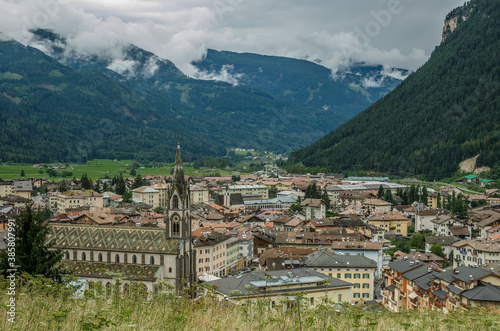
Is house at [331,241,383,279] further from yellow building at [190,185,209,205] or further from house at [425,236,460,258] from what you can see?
yellow building at [190,185,209,205]

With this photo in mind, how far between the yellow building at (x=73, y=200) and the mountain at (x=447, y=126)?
89.3 metres

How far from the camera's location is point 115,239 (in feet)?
155

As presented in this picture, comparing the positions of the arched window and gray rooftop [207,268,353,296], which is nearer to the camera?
gray rooftop [207,268,353,296]

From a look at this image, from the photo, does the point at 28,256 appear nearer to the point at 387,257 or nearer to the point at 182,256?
the point at 182,256

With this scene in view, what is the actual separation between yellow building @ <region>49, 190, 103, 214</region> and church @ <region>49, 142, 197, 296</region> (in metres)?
56.0

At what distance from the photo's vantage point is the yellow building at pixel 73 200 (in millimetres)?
102875

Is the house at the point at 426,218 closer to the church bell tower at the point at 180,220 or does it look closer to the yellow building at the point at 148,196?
the church bell tower at the point at 180,220

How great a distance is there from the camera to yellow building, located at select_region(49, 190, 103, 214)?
103 meters

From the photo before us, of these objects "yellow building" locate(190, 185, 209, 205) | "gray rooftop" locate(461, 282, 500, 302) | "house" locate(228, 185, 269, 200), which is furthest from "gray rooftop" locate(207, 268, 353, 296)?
"house" locate(228, 185, 269, 200)

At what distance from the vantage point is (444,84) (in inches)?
7515

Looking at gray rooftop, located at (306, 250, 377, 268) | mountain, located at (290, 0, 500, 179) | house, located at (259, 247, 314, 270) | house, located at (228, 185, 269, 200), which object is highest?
mountain, located at (290, 0, 500, 179)

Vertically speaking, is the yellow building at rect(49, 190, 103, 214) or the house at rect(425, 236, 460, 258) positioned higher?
the yellow building at rect(49, 190, 103, 214)

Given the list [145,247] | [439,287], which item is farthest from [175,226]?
[439,287]

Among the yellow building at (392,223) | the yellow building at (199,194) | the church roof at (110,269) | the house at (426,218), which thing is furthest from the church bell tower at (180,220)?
the yellow building at (199,194)
